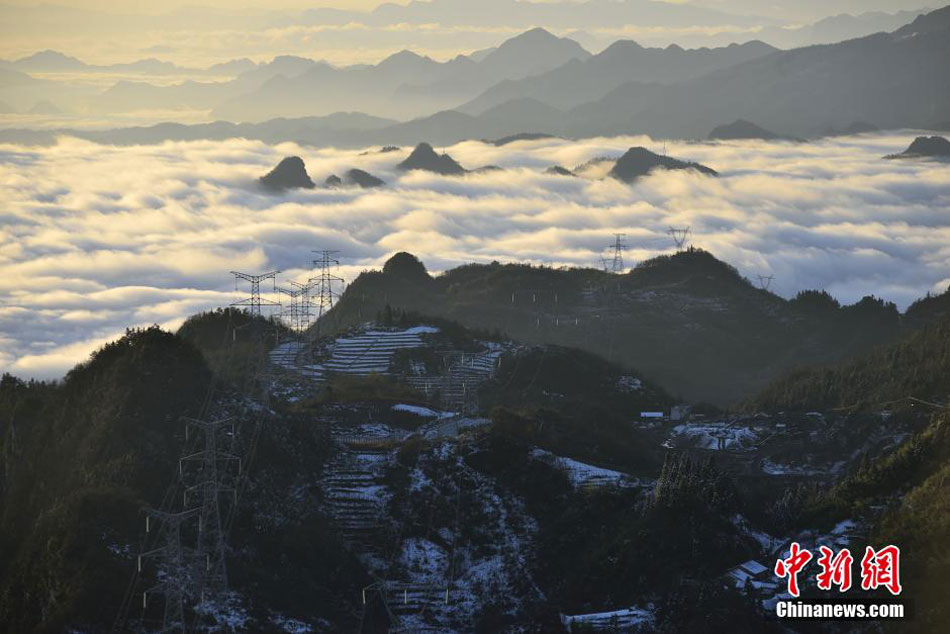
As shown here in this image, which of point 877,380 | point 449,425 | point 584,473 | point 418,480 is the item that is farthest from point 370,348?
point 584,473

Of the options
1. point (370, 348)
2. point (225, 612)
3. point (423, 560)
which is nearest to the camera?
point (225, 612)

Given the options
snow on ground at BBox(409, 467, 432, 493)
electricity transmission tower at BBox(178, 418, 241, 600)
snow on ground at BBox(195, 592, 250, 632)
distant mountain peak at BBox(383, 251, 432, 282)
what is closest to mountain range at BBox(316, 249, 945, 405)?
distant mountain peak at BBox(383, 251, 432, 282)

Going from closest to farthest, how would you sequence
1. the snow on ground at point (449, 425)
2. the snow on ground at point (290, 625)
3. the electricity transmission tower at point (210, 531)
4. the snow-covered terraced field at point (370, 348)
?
the snow on ground at point (290, 625) → the electricity transmission tower at point (210, 531) → the snow on ground at point (449, 425) → the snow-covered terraced field at point (370, 348)

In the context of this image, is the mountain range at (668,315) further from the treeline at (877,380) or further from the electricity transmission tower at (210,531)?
the electricity transmission tower at (210,531)

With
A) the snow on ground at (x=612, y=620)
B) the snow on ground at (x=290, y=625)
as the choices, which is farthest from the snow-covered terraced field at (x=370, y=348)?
the snow on ground at (x=612, y=620)

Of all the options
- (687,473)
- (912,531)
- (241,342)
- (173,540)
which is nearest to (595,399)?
(241,342)

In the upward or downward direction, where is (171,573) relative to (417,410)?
downward

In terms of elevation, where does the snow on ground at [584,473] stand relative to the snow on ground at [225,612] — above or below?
above

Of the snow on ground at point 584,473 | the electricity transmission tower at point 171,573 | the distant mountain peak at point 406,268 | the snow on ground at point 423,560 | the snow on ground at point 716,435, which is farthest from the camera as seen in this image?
the distant mountain peak at point 406,268

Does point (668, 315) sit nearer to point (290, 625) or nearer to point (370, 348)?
point (370, 348)

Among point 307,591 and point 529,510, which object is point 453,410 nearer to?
point 529,510

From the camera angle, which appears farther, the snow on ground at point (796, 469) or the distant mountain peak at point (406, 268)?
the distant mountain peak at point (406, 268)
